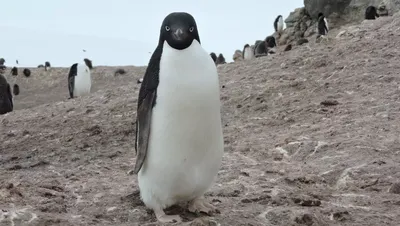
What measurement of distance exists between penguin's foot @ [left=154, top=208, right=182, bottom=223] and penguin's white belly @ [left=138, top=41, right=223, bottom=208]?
10 cm

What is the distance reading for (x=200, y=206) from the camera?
14.5 feet

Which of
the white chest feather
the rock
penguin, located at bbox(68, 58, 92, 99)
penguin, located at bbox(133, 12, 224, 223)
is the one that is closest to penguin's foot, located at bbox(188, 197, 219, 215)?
penguin, located at bbox(133, 12, 224, 223)

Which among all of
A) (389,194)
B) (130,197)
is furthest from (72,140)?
(389,194)

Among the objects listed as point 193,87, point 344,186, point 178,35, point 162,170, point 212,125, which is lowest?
point 344,186

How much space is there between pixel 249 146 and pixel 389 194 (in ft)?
8.18

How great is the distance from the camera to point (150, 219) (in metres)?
4.33

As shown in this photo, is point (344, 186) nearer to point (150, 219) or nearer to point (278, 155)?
point (278, 155)

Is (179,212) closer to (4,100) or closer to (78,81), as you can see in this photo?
(4,100)

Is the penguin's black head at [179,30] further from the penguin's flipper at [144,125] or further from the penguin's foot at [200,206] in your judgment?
the penguin's foot at [200,206]

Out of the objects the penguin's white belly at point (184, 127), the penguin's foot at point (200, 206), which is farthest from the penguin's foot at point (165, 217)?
the penguin's foot at point (200, 206)

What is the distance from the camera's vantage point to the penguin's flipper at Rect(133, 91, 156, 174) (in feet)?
13.7

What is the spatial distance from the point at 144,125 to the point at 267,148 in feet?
10.7

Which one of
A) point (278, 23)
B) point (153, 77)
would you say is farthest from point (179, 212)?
point (278, 23)

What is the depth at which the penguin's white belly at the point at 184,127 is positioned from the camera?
400cm
